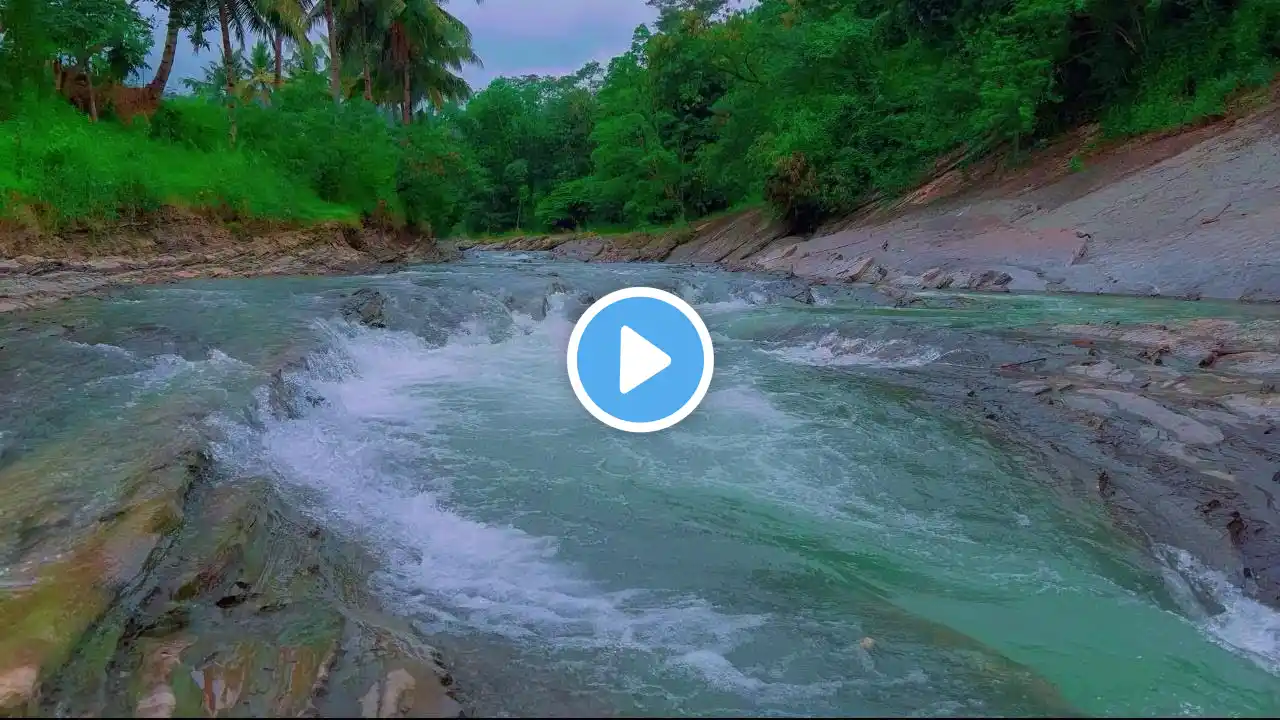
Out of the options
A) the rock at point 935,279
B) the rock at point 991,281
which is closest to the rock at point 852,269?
the rock at point 935,279

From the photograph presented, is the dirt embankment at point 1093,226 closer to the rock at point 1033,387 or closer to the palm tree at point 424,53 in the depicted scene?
the rock at point 1033,387

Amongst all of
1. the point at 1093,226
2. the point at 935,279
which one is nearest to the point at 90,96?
the point at 935,279

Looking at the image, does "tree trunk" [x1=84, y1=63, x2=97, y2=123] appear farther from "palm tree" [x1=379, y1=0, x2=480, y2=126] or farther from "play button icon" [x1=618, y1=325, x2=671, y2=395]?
"play button icon" [x1=618, y1=325, x2=671, y2=395]

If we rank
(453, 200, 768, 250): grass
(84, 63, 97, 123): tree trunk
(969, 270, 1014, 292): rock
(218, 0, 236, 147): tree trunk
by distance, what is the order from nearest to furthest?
(969, 270, 1014, 292): rock
(84, 63, 97, 123): tree trunk
(218, 0, 236, 147): tree trunk
(453, 200, 768, 250): grass

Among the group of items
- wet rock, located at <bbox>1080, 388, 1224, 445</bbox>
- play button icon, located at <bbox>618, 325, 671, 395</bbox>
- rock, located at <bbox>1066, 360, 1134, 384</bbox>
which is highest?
play button icon, located at <bbox>618, 325, 671, 395</bbox>

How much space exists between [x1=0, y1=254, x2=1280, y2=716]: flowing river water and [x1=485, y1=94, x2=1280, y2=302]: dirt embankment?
5982 millimetres

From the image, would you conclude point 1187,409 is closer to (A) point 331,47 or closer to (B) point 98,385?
(B) point 98,385

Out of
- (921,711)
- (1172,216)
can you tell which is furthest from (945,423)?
(1172,216)

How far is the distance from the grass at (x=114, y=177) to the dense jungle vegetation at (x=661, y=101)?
54mm

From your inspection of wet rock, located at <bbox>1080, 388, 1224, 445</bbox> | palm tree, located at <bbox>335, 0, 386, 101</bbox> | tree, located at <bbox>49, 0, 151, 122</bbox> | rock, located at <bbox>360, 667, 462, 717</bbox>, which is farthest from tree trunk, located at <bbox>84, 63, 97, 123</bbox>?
wet rock, located at <bbox>1080, 388, 1224, 445</bbox>

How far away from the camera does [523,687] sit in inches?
118

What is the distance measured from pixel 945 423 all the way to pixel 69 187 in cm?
1523

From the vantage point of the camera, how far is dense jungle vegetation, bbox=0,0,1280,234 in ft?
54.5

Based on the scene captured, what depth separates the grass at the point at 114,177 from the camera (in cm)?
1378
